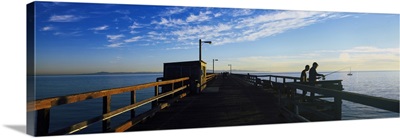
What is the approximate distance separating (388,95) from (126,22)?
6877mm

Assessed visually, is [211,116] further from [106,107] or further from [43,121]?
[43,121]

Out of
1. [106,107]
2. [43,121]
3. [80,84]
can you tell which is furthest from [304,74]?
[80,84]

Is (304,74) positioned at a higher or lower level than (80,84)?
higher

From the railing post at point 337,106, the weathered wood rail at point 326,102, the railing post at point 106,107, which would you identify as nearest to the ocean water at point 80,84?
the railing post at point 106,107

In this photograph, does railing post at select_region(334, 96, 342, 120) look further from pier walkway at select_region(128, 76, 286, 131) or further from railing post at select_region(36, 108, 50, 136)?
railing post at select_region(36, 108, 50, 136)

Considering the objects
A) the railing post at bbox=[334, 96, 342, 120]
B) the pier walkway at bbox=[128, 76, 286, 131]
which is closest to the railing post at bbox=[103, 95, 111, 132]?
the pier walkway at bbox=[128, 76, 286, 131]

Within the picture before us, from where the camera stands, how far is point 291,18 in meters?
9.12

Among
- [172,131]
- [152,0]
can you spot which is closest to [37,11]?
[152,0]

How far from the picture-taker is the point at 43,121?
506 centimetres

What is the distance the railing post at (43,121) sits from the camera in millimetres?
4957

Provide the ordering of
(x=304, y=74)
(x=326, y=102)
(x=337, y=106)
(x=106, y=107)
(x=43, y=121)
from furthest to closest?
1. (x=304, y=74)
2. (x=326, y=102)
3. (x=337, y=106)
4. (x=106, y=107)
5. (x=43, y=121)

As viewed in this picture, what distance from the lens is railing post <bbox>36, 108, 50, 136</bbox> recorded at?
496 cm

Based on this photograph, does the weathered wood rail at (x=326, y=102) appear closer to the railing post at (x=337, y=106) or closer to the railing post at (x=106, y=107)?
the railing post at (x=337, y=106)

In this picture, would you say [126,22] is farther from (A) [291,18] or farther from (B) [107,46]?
(A) [291,18]
